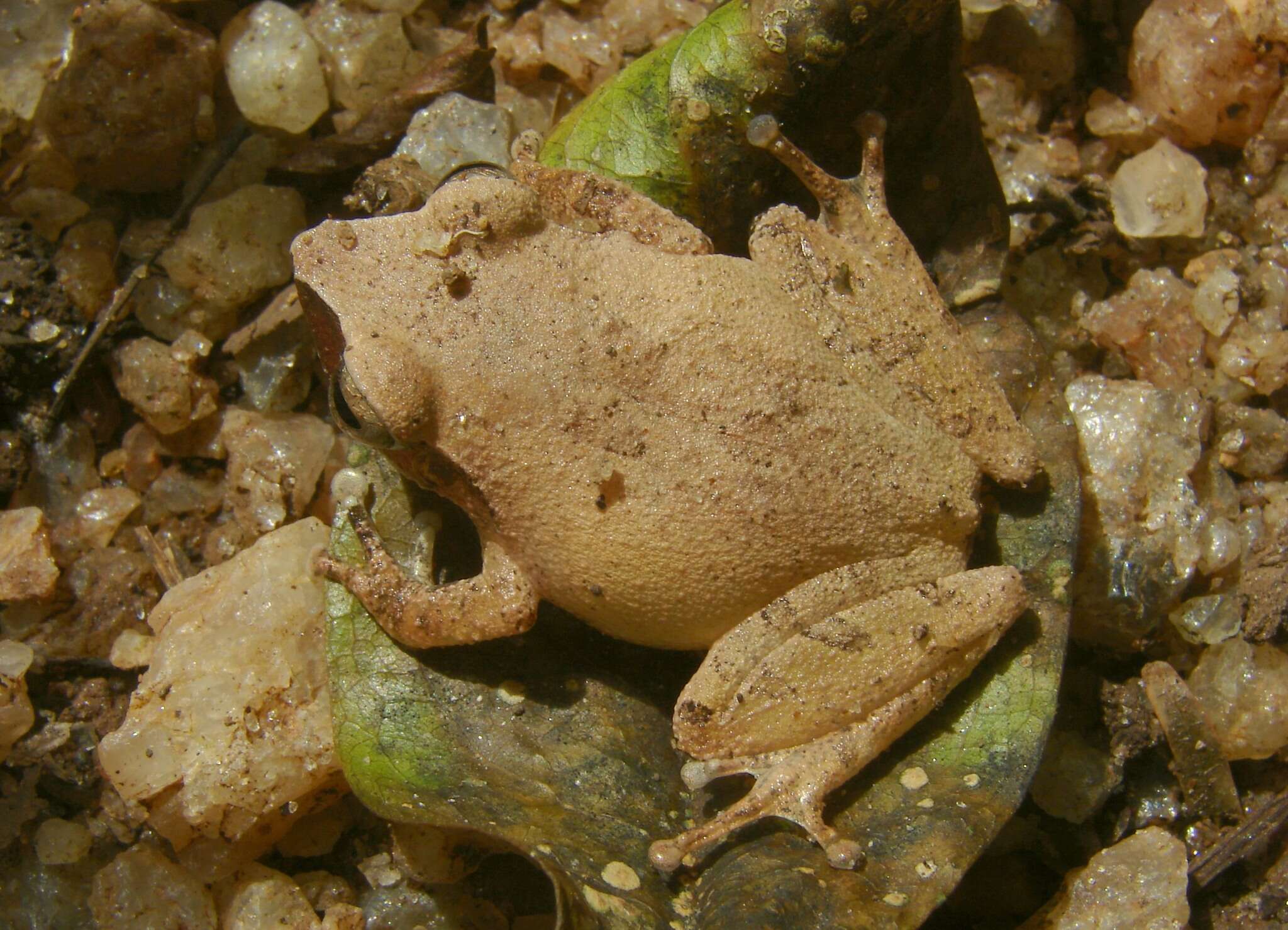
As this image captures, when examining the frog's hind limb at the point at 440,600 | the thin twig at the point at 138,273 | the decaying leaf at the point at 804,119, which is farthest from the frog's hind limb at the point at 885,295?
the thin twig at the point at 138,273

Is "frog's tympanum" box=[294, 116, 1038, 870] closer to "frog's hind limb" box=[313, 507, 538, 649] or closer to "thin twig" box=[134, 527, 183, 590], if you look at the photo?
"frog's hind limb" box=[313, 507, 538, 649]

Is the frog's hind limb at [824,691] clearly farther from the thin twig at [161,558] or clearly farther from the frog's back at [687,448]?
the thin twig at [161,558]

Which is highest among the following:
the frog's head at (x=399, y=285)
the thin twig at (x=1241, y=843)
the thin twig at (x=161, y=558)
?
the frog's head at (x=399, y=285)

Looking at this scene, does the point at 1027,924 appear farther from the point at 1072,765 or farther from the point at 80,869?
the point at 80,869

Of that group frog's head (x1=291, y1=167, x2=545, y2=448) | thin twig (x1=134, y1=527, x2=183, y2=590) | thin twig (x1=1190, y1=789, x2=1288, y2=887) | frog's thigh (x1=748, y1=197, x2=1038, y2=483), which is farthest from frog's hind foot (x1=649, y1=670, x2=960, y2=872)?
thin twig (x1=134, y1=527, x2=183, y2=590)

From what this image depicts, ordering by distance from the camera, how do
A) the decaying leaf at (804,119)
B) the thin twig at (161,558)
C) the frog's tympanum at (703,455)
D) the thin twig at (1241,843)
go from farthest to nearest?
1. the thin twig at (161,558)
2. the thin twig at (1241,843)
3. the decaying leaf at (804,119)
4. the frog's tympanum at (703,455)

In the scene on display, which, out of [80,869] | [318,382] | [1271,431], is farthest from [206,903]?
[1271,431]
